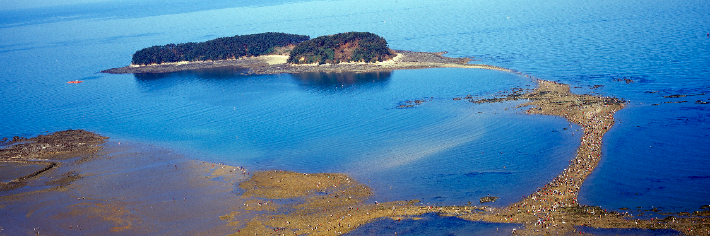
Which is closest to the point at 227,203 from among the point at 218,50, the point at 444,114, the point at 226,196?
the point at 226,196

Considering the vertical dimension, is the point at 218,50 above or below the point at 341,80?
above

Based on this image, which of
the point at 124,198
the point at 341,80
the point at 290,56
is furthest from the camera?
the point at 290,56

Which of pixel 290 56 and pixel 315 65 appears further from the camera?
pixel 290 56

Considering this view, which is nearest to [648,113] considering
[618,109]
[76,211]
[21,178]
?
[618,109]

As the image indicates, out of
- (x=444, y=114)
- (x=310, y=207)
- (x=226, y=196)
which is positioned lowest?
(x=310, y=207)

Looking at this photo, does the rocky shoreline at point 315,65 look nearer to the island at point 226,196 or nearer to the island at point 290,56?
the island at point 290,56

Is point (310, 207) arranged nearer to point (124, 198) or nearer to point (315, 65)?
point (124, 198)

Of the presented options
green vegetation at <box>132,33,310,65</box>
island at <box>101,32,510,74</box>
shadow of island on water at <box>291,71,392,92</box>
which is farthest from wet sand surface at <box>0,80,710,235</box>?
green vegetation at <box>132,33,310,65</box>
